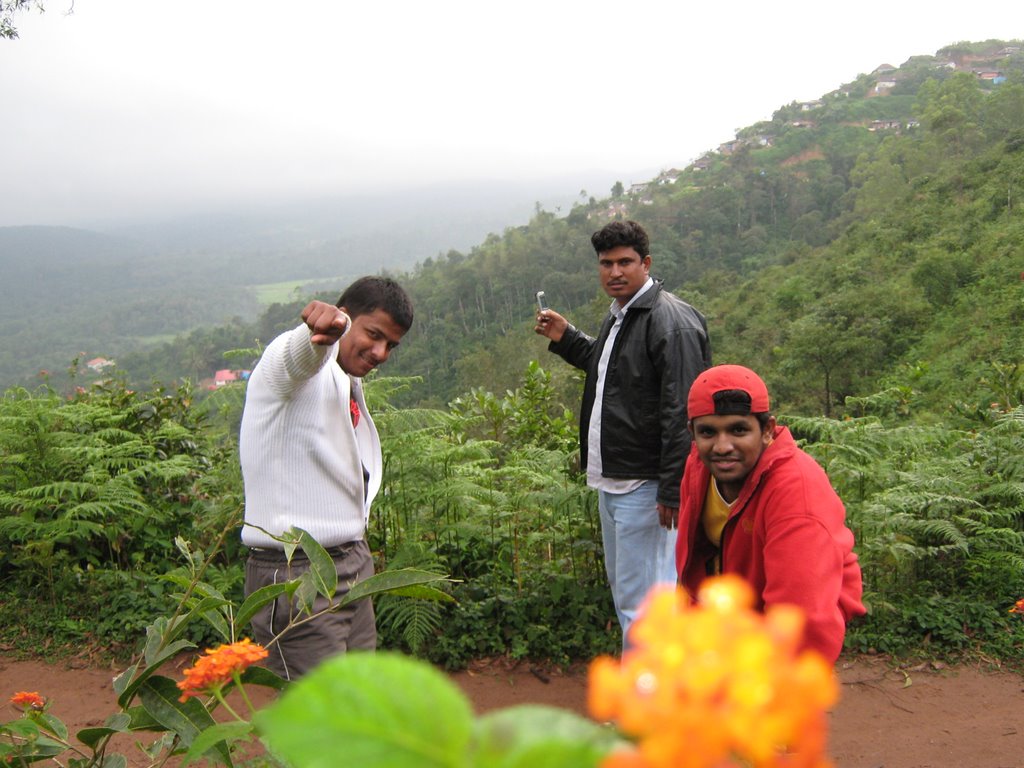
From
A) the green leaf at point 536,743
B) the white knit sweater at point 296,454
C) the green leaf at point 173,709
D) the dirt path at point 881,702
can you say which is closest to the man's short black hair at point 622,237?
the white knit sweater at point 296,454

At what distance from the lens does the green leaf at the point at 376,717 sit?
0.29 meters

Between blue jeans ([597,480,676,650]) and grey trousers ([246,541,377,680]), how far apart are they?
4.45 feet

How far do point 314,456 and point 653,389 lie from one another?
1641mm

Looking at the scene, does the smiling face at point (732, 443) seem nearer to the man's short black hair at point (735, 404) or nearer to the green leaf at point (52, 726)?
the man's short black hair at point (735, 404)

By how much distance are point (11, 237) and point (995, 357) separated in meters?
189

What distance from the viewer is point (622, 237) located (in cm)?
328

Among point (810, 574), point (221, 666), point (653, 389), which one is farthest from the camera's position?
point (653, 389)

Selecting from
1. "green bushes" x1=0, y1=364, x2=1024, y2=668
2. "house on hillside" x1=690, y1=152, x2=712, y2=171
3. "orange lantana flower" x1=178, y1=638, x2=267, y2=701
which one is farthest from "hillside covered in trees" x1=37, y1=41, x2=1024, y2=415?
"orange lantana flower" x1=178, y1=638, x2=267, y2=701

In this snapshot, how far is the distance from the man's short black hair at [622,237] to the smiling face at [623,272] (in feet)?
0.07

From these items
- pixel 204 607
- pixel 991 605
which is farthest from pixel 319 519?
pixel 991 605

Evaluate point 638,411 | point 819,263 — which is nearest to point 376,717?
point 638,411

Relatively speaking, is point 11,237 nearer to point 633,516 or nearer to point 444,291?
point 444,291

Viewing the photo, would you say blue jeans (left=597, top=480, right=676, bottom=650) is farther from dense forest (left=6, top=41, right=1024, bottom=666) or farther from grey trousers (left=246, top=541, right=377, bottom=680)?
grey trousers (left=246, top=541, right=377, bottom=680)

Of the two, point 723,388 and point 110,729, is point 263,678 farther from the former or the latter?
point 723,388
